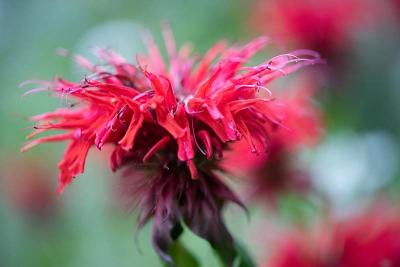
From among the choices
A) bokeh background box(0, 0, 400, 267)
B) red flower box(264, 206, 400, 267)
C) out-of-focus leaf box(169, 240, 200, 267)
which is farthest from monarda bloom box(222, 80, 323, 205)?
out-of-focus leaf box(169, 240, 200, 267)

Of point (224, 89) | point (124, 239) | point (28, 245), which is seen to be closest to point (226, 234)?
point (224, 89)

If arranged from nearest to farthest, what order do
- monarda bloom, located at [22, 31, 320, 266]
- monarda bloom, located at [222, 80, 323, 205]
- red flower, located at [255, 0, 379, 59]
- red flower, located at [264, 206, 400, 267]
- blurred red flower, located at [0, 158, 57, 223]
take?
monarda bloom, located at [22, 31, 320, 266] → red flower, located at [264, 206, 400, 267] → monarda bloom, located at [222, 80, 323, 205] → red flower, located at [255, 0, 379, 59] → blurred red flower, located at [0, 158, 57, 223]

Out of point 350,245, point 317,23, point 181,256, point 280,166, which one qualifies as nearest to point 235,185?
point 280,166

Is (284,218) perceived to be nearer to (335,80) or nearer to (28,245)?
(335,80)

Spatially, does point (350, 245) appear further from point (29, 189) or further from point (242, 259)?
point (29, 189)

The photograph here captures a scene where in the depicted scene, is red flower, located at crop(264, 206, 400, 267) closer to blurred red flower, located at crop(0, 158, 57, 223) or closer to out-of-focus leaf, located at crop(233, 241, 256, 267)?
out-of-focus leaf, located at crop(233, 241, 256, 267)
